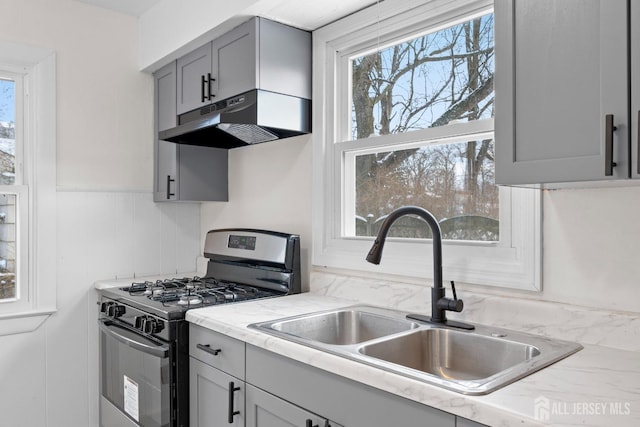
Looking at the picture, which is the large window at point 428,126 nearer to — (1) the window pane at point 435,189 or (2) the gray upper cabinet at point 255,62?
(1) the window pane at point 435,189

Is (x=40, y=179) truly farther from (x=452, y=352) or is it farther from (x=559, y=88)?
(x=559, y=88)

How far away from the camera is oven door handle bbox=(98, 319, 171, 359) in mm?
1865

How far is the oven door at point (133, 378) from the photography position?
189 cm

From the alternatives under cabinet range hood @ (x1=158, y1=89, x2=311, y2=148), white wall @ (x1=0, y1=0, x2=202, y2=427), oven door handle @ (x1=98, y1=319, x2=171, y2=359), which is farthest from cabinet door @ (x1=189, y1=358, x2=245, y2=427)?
white wall @ (x1=0, y1=0, x2=202, y2=427)

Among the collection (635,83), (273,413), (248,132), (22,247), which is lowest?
(273,413)

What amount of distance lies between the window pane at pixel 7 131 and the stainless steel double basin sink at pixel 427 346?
1842 mm

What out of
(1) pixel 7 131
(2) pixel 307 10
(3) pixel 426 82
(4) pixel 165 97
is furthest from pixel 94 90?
(3) pixel 426 82

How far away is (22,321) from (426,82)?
7.84 ft

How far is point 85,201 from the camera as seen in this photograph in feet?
8.87

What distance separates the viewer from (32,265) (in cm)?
254

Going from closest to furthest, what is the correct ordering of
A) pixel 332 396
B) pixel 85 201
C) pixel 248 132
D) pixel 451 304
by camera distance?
pixel 332 396
pixel 451 304
pixel 248 132
pixel 85 201

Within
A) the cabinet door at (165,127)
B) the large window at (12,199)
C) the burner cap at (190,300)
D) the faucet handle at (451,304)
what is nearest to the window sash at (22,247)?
the large window at (12,199)

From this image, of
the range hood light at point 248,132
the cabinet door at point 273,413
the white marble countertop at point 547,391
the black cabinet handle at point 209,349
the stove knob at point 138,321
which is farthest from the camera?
the range hood light at point 248,132

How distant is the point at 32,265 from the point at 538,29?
104 inches
